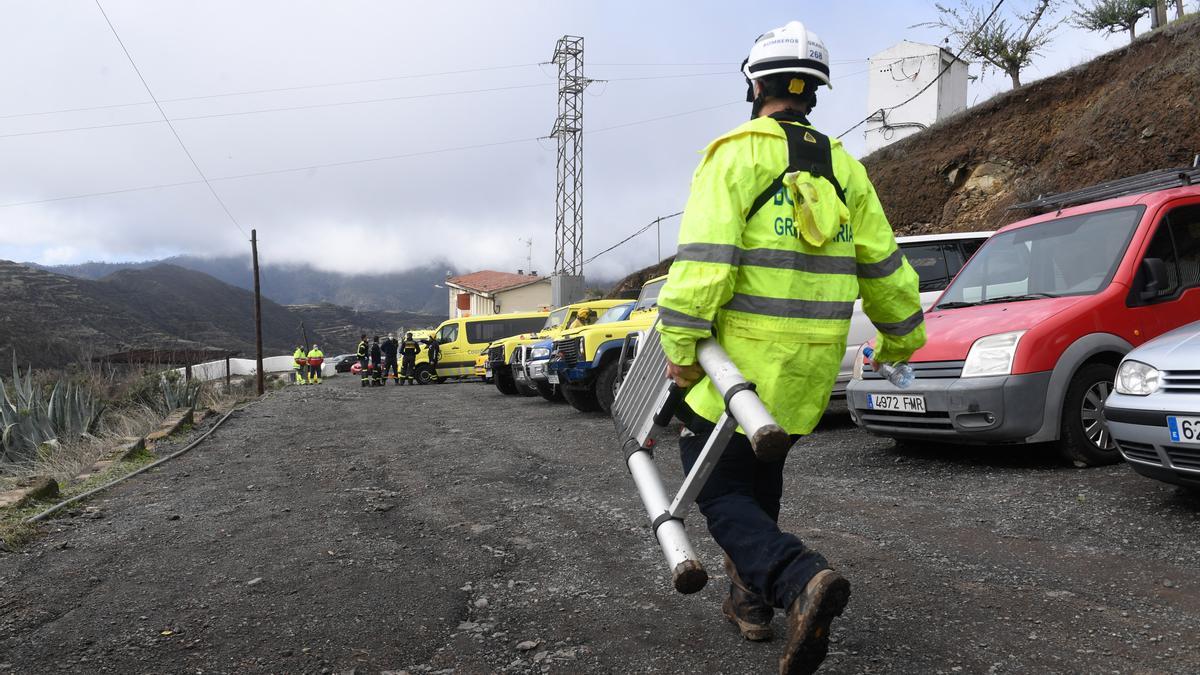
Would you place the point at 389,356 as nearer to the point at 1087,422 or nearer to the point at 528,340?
the point at 528,340

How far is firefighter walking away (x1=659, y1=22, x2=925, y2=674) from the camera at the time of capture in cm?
244

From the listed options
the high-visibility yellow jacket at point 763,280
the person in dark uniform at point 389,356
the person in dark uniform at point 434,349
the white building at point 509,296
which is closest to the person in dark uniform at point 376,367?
the person in dark uniform at point 389,356

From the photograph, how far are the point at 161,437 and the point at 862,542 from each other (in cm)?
899

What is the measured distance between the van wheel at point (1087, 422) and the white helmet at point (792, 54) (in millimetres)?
3921

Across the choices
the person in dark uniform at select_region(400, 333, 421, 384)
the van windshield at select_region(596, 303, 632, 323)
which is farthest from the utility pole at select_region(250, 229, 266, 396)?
the van windshield at select_region(596, 303, 632, 323)

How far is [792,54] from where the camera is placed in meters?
2.62

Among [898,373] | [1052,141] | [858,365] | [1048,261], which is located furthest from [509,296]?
[898,373]

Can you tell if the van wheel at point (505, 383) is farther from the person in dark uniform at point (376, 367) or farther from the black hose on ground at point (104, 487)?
the person in dark uniform at point (376, 367)

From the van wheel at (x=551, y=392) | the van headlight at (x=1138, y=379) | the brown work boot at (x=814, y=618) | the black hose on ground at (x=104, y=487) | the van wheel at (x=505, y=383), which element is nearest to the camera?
the brown work boot at (x=814, y=618)

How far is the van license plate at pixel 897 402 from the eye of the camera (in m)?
5.84

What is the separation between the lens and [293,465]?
7.74 meters

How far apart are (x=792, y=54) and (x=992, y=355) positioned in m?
3.72

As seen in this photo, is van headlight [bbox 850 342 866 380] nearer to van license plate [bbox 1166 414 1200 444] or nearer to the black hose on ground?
van license plate [bbox 1166 414 1200 444]

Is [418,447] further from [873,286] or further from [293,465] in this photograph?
[873,286]
